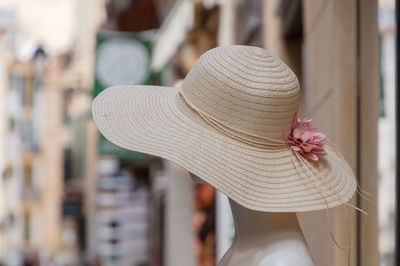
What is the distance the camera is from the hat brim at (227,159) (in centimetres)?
253

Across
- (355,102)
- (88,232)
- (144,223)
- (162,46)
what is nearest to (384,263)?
(355,102)

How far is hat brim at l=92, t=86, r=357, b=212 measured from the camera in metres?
2.53

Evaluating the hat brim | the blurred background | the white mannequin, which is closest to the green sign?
the blurred background

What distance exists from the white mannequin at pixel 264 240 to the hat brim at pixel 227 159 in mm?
103

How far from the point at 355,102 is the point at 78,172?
28.5m

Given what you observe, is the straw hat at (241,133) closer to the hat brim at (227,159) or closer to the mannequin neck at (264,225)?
the hat brim at (227,159)

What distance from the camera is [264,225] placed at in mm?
2652

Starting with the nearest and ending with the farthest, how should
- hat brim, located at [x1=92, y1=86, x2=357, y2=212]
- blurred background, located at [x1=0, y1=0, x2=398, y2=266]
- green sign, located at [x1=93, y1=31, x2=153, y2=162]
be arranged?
hat brim, located at [x1=92, y1=86, x2=357, y2=212], blurred background, located at [x1=0, y1=0, x2=398, y2=266], green sign, located at [x1=93, y1=31, x2=153, y2=162]

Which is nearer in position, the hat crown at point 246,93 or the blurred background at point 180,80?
the hat crown at point 246,93

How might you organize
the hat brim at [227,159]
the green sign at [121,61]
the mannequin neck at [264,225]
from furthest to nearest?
the green sign at [121,61], the mannequin neck at [264,225], the hat brim at [227,159]

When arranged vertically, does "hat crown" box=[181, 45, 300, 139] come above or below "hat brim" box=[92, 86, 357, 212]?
above

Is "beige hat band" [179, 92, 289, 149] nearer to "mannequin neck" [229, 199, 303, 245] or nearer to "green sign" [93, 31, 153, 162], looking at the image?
"mannequin neck" [229, 199, 303, 245]

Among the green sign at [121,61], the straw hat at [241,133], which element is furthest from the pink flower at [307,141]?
the green sign at [121,61]

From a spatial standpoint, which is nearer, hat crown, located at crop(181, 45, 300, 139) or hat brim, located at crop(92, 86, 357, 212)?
hat brim, located at crop(92, 86, 357, 212)
